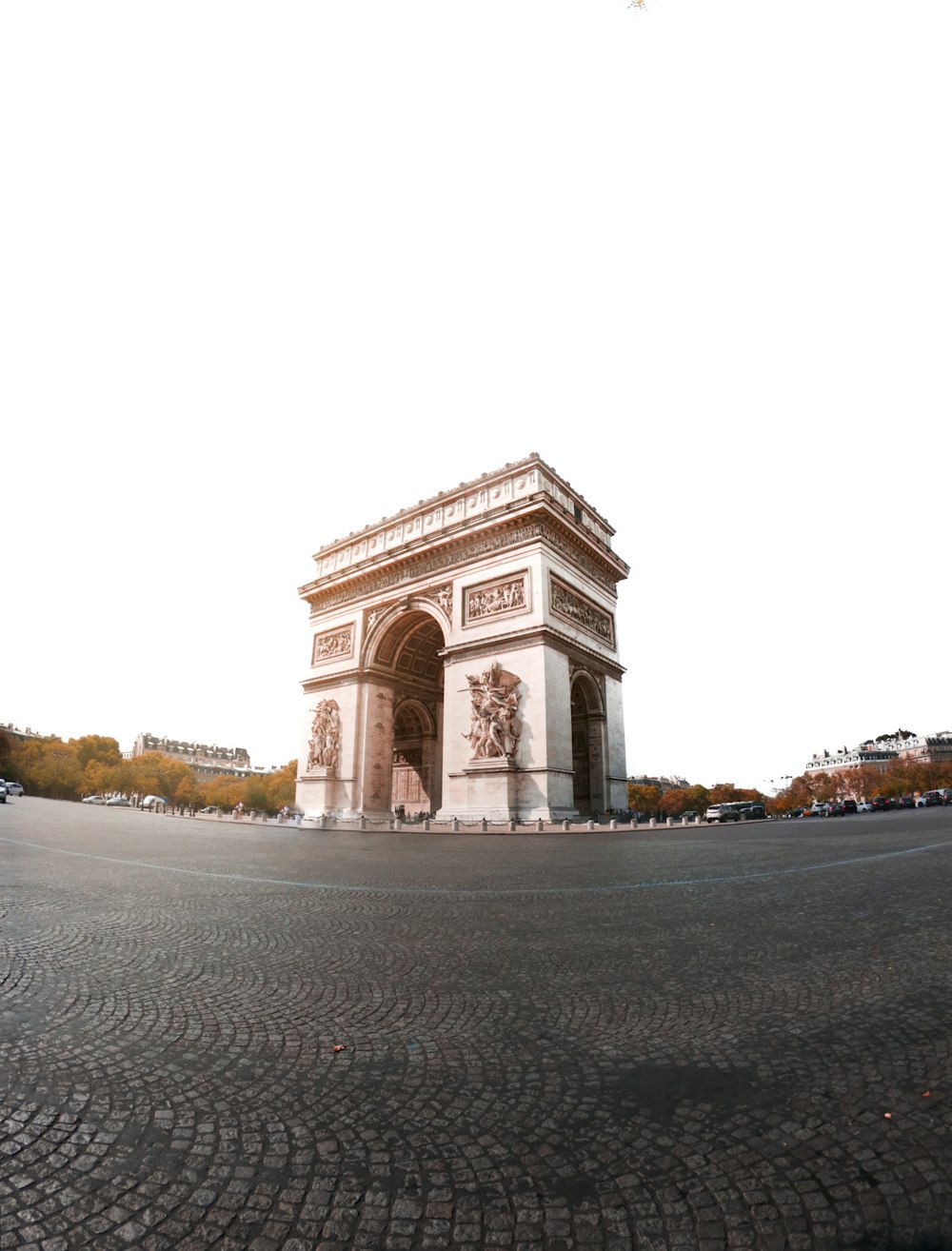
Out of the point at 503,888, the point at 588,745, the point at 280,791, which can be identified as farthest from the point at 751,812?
the point at 280,791

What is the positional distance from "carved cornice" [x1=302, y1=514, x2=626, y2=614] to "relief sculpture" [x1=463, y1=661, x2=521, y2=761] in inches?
200

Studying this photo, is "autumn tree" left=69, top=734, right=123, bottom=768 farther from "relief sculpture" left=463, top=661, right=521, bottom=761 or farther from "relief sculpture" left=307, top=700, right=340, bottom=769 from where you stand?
"relief sculpture" left=463, top=661, right=521, bottom=761

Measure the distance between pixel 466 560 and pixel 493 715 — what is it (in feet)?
22.9

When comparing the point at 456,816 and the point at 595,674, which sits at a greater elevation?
the point at 595,674

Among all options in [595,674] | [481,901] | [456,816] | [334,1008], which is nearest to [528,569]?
[595,674]

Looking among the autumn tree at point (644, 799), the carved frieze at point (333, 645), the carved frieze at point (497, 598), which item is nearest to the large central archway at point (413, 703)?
the carved frieze at point (333, 645)

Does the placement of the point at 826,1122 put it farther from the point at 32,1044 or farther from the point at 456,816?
the point at 456,816

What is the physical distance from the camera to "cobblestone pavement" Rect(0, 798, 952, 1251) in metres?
1.39

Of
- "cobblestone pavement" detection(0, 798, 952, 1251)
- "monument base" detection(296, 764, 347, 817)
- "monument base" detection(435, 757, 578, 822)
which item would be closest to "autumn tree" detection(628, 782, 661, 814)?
"monument base" detection(296, 764, 347, 817)

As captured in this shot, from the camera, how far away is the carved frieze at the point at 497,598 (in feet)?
77.6

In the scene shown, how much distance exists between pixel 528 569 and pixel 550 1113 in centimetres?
2215

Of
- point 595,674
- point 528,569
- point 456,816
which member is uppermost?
point 528,569

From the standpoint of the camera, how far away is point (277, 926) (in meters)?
4.51

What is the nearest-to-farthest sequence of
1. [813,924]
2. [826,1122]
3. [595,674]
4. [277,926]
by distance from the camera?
[826,1122] → [813,924] → [277,926] → [595,674]
